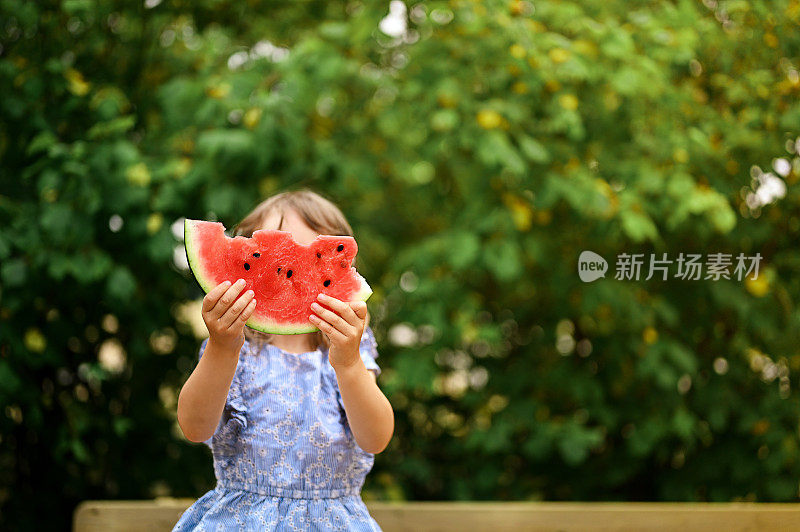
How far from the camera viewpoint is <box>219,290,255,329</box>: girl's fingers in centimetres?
127

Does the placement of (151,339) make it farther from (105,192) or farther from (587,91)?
(587,91)

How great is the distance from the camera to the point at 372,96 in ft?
10.4

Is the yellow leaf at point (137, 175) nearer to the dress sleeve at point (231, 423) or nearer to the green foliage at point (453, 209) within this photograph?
the green foliage at point (453, 209)

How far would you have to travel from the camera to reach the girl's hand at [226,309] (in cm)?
126

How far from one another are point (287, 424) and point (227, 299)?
0.39 meters

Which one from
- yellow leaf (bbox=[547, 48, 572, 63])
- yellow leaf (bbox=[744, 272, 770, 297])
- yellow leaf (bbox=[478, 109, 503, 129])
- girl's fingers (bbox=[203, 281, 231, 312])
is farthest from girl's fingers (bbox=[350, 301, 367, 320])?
yellow leaf (bbox=[744, 272, 770, 297])

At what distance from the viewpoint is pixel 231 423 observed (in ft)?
5.02

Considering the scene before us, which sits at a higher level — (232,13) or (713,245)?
(232,13)

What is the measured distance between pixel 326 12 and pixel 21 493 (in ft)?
7.81

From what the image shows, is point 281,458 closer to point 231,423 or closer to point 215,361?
point 231,423

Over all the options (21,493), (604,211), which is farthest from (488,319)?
(21,493)
